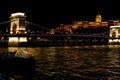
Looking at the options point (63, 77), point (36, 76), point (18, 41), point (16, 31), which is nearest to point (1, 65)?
point (36, 76)

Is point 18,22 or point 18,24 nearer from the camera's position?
point 18,24

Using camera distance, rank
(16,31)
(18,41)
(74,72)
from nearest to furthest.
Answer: (74,72)
(18,41)
(16,31)

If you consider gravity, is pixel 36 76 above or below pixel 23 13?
below

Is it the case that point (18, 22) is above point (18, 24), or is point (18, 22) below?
above

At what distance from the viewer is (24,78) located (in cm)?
2762

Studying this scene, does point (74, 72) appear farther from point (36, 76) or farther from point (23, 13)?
point (23, 13)

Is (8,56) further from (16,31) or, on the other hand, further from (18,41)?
(16,31)

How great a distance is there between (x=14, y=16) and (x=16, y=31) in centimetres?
640

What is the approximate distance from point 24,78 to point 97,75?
596 cm

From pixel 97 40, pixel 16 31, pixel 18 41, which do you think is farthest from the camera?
pixel 97 40

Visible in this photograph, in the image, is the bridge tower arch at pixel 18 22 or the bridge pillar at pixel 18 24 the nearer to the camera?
the bridge pillar at pixel 18 24

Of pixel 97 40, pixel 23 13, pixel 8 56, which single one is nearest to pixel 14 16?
pixel 23 13

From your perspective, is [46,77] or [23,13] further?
[23,13]

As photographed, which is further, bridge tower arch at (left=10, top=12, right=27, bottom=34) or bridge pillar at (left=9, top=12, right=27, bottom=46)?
bridge tower arch at (left=10, top=12, right=27, bottom=34)
